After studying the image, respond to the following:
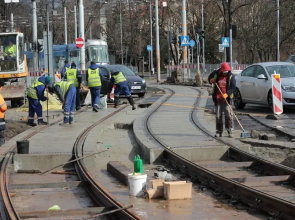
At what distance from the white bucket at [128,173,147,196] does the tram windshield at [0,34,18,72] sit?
21627 millimetres

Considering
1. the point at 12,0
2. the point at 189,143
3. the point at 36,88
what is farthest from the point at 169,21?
the point at 189,143

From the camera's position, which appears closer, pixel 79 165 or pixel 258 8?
pixel 79 165

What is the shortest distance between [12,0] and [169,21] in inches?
1429

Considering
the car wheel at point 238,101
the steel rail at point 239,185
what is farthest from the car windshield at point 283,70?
the steel rail at point 239,185

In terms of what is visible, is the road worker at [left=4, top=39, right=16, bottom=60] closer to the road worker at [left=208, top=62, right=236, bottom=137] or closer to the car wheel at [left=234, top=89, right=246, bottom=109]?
the car wheel at [left=234, top=89, right=246, bottom=109]

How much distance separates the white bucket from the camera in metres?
8.16

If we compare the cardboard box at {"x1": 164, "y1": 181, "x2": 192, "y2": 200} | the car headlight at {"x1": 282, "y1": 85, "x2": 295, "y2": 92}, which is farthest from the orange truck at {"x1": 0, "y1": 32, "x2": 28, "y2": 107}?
the cardboard box at {"x1": 164, "y1": 181, "x2": 192, "y2": 200}

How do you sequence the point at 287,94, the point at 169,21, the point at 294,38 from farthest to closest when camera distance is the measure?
the point at 169,21, the point at 294,38, the point at 287,94

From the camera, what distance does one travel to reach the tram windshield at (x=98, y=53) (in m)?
46.4

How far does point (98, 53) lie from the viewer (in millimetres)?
46875

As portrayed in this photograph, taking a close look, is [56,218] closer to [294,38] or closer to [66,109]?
[66,109]

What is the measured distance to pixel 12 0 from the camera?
37.9 m

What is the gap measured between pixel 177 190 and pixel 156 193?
1.03 ft

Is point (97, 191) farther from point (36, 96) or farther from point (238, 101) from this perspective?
point (238, 101)
